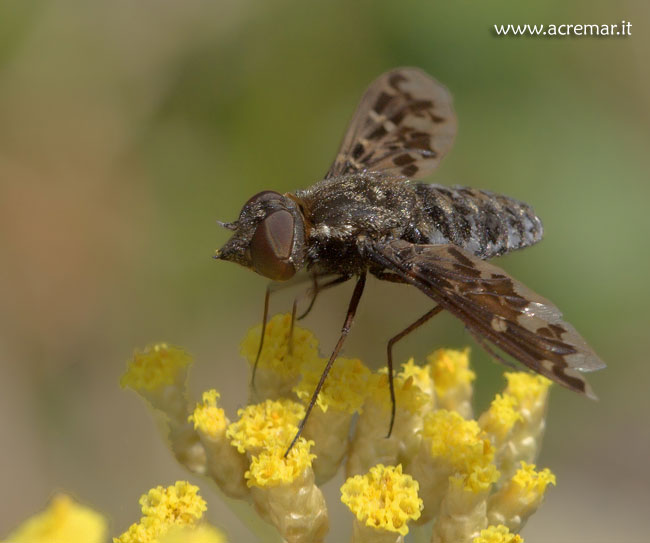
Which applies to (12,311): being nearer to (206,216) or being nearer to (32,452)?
(32,452)

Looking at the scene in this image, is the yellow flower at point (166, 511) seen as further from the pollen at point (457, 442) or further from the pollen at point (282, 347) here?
the pollen at point (457, 442)

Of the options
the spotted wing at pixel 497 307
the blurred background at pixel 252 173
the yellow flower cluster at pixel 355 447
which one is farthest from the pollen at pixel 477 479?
the blurred background at pixel 252 173

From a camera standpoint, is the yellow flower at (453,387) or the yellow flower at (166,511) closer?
the yellow flower at (166,511)

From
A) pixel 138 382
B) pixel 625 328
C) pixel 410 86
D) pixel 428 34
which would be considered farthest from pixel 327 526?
pixel 428 34

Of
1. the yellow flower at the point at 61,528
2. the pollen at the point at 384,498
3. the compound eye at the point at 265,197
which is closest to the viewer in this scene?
the yellow flower at the point at 61,528

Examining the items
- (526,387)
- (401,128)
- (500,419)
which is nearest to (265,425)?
(500,419)

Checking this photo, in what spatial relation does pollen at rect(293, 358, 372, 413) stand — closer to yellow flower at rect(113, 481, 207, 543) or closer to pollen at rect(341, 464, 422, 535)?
pollen at rect(341, 464, 422, 535)

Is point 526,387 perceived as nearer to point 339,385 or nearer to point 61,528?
point 339,385

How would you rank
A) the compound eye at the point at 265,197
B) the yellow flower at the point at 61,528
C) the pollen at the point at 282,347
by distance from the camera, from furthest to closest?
the pollen at the point at 282,347, the compound eye at the point at 265,197, the yellow flower at the point at 61,528
